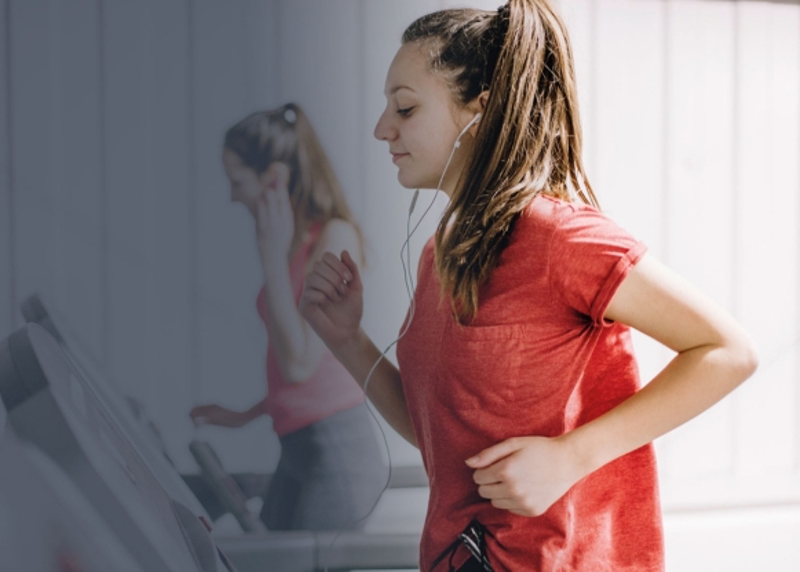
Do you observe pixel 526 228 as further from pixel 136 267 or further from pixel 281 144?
pixel 136 267

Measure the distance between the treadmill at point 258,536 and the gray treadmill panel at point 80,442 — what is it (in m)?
0.02

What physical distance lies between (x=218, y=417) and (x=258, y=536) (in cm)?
18

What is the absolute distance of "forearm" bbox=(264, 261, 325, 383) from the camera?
3.96 feet

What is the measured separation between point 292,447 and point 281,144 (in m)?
0.44

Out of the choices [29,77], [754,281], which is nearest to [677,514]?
[754,281]

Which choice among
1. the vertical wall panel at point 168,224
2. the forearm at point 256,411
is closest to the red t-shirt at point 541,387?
the forearm at point 256,411

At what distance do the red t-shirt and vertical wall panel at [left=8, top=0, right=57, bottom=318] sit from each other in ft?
1.72

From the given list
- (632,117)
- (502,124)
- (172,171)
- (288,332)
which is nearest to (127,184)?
(172,171)

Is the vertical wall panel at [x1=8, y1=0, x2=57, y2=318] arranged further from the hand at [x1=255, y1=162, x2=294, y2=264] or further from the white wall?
the hand at [x1=255, y1=162, x2=294, y2=264]

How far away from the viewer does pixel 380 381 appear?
1244mm

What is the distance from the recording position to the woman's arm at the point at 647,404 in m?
1.06

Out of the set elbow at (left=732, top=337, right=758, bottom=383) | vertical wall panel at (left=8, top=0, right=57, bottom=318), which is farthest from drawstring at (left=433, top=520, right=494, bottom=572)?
vertical wall panel at (left=8, top=0, right=57, bottom=318)

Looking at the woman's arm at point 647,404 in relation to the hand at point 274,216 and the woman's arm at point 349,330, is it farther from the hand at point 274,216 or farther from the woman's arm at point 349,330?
the hand at point 274,216

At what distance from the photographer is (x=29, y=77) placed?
1116mm
